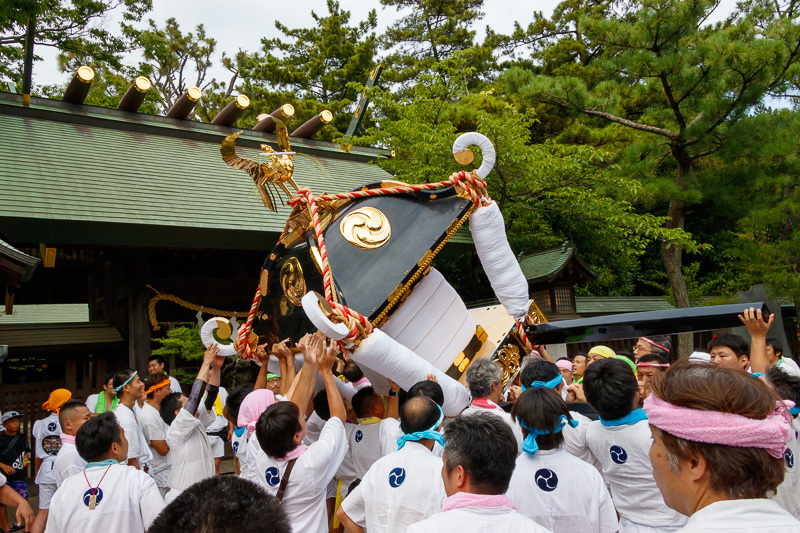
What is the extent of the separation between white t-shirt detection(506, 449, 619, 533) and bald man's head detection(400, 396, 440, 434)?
1.58ft

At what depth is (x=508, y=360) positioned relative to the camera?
4680 millimetres

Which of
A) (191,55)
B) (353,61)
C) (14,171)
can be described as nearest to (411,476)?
(14,171)

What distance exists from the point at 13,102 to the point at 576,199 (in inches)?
413

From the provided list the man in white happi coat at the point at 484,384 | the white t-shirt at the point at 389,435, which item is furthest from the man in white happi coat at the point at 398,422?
the man in white happi coat at the point at 484,384

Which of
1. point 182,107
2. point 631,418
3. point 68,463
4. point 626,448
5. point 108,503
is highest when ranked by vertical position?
point 182,107

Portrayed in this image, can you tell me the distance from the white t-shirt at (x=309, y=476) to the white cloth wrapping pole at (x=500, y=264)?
1963mm

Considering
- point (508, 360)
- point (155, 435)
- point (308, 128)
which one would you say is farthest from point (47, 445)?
point (308, 128)

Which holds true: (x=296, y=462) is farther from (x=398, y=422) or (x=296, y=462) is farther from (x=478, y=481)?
(x=478, y=481)

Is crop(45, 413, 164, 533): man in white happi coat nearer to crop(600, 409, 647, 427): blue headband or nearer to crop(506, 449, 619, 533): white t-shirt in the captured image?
crop(506, 449, 619, 533): white t-shirt

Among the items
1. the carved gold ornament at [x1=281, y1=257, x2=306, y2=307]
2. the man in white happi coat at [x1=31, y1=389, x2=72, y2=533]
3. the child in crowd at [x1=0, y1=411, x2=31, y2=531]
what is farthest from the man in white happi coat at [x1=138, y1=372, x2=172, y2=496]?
the carved gold ornament at [x1=281, y1=257, x2=306, y2=307]

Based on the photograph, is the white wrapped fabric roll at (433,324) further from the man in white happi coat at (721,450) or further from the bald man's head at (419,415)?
the man in white happi coat at (721,450)

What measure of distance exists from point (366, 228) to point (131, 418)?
2667 millimetres

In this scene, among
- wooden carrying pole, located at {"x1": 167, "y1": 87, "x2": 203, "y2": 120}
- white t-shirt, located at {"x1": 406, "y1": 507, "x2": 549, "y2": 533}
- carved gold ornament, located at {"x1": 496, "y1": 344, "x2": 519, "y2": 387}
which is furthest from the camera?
wooden carrying pole, located at {"x1": 167, "y1": 87, "x2": 203, "y2": 120}

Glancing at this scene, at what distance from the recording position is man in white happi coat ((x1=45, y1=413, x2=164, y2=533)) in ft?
8.97
